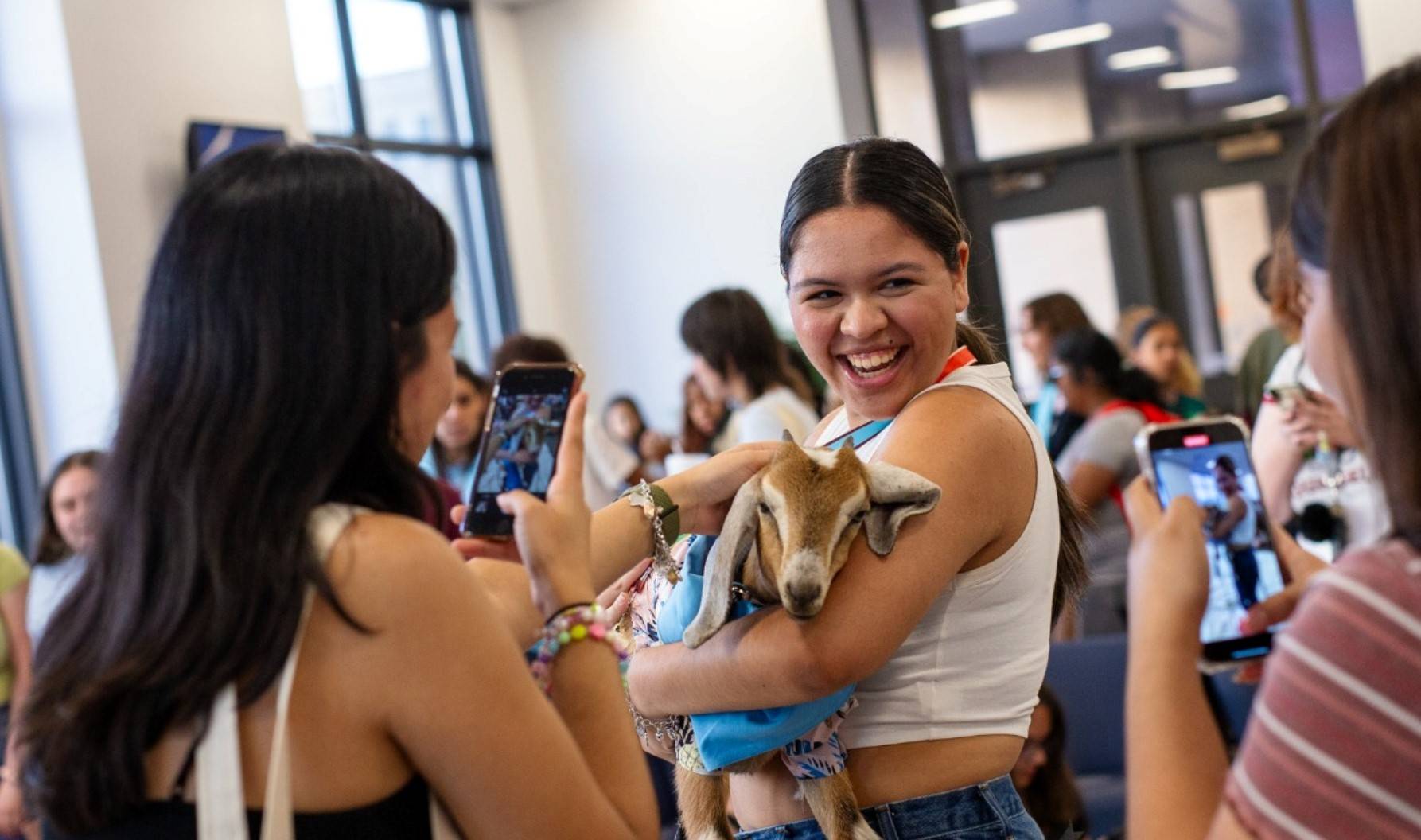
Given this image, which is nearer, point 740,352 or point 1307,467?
point 1307,467

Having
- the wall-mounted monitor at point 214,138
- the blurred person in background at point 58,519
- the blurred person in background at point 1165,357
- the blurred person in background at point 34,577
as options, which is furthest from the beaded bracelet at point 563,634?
the wall-mounted monitor at point 214,138

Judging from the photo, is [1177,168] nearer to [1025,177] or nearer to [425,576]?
[1025,177]

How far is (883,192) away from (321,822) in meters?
0.88

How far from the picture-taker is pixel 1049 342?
18.0ft

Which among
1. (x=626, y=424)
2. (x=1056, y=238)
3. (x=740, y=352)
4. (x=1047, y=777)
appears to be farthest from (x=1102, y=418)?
(x=1056, y=238)

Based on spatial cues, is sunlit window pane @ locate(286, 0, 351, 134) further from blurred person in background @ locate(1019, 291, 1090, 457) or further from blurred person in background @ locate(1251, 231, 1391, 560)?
blurred person in background @ locate(1251, 231, 1391, 560)

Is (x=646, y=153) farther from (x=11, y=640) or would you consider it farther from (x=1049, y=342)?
(x=11, y=640)

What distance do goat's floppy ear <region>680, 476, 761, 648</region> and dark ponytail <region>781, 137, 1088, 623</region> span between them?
1.08 feet

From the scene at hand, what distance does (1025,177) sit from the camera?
29.7 feet

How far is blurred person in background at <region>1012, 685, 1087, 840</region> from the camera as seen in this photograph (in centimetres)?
341

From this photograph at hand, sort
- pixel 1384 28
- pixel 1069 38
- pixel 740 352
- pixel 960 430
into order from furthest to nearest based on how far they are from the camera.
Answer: pixel 1069 38, pixel 1384 28, pixel 740 352, pixel 960 430

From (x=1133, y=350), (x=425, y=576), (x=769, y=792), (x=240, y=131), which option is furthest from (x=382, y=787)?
(x=240, y=131)

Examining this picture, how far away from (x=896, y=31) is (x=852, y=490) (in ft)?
27.6

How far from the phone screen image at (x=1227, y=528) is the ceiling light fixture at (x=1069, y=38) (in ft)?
25.0
